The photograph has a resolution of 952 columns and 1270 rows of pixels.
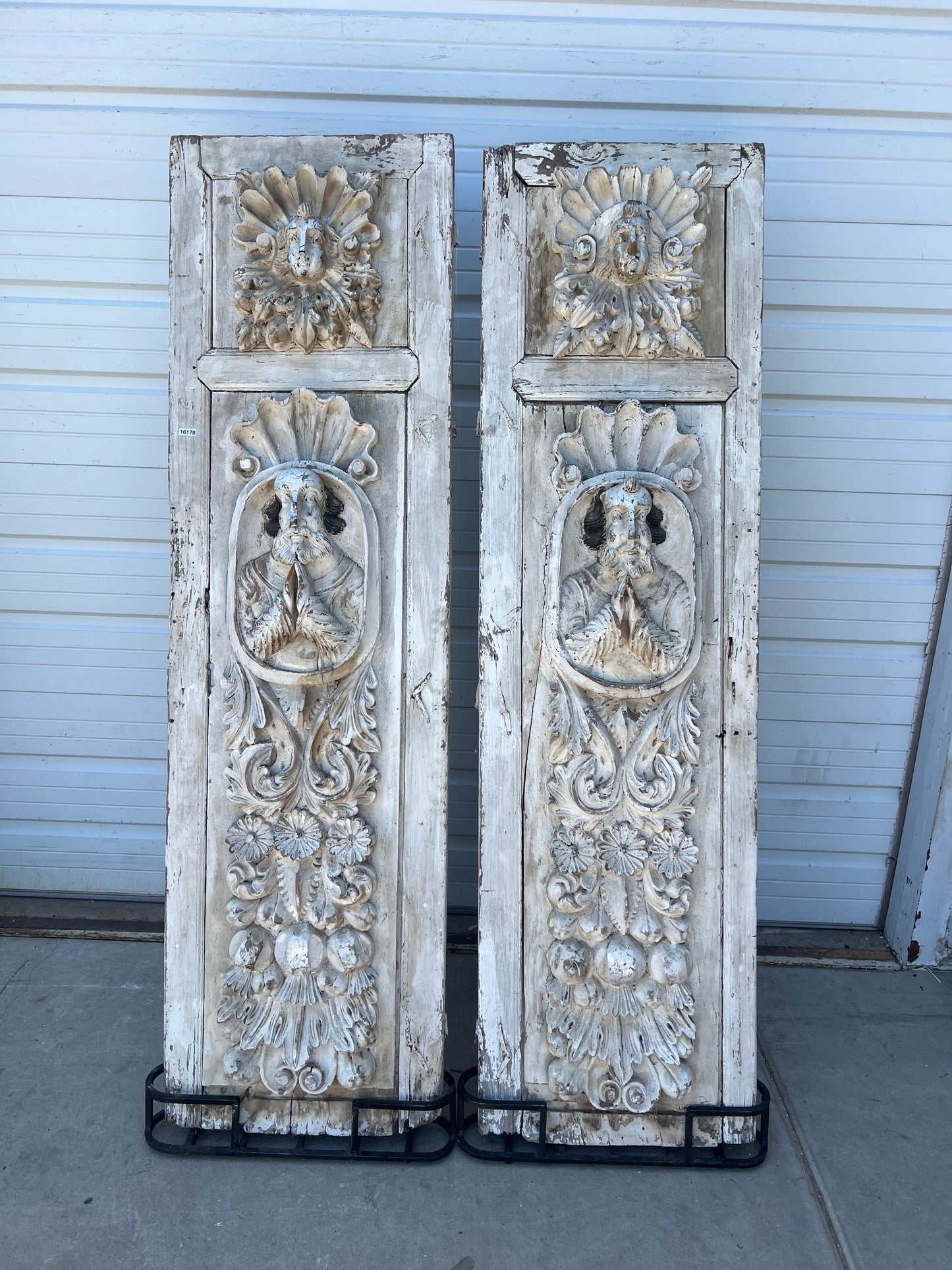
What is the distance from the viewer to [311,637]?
6.57 ft

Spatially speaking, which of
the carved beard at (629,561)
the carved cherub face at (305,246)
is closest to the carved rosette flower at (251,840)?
the carved beard at (629,561)

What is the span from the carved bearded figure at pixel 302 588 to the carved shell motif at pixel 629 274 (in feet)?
2.31

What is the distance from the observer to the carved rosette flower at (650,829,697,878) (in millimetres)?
2021

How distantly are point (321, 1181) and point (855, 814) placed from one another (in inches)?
77.8

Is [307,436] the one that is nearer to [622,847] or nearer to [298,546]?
[298,546]

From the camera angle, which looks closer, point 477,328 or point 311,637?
point 311,637

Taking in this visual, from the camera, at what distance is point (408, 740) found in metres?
2.05

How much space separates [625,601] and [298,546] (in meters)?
0.79

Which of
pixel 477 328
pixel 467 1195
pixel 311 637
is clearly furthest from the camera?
pixel 477 328

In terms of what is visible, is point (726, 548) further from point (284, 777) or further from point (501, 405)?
point (284, 777)

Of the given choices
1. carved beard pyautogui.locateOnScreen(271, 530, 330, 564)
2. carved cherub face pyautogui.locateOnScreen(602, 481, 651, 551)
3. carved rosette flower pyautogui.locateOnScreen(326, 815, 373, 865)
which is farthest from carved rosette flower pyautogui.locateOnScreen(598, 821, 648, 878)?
carved beard pyautogui.locateOnScreen(271, 530, 330, 564)

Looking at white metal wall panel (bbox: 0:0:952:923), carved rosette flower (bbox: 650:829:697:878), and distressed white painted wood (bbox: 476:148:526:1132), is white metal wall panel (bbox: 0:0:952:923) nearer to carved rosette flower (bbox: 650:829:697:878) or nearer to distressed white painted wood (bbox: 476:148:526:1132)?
distressed white painted wood (bbox: 476:148:526:1132)

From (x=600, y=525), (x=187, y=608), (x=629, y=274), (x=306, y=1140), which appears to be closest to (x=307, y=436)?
(x=187, y=608)

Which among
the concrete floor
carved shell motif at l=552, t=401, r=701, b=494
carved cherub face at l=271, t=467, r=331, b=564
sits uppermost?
carved shell motif at l=552, t=401, r=701, b=494
